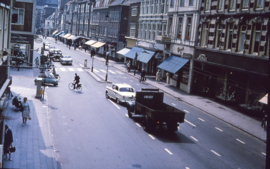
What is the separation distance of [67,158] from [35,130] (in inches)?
192

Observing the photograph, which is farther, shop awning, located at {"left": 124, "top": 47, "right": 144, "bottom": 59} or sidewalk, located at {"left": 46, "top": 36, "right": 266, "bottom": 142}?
shop awning, located at {"left": 124, "top": 47, "right": 144, "bottom": 59}

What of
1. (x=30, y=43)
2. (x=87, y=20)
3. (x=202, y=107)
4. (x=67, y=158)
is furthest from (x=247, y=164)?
(x=87, y=20)

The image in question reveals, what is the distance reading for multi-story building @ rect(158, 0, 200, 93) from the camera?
1555 inches

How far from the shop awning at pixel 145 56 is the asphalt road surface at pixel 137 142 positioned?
2274 centimetres

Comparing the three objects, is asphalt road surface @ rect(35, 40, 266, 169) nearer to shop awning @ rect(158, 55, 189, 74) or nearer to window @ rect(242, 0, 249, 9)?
window @ rect(242, 0, 249, 9)

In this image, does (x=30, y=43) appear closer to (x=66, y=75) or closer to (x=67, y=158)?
(x=66, y=75)

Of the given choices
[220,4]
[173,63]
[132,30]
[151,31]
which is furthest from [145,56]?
[220,4]

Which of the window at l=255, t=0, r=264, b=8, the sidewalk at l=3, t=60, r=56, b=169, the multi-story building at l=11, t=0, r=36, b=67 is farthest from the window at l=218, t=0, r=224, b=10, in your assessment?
the multi-story building at l=11, t=0, r=36, b=67

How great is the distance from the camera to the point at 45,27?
16688cm

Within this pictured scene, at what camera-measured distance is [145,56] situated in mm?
53188

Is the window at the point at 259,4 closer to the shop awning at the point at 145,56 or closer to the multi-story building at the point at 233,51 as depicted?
the multi-story building at the point at 233,51

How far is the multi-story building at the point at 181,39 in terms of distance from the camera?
39500 millimetres

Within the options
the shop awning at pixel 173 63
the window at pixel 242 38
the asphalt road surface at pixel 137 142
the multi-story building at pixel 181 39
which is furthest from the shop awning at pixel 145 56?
the asphalt road surface at pixel 137 142

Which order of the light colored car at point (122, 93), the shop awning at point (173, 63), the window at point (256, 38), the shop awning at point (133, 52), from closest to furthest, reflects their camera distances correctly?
the window at point (256, 38) < the light colored car at point (122, 93) < the shop awning at point (173, 63) < the shop awning at point (133, 52)
